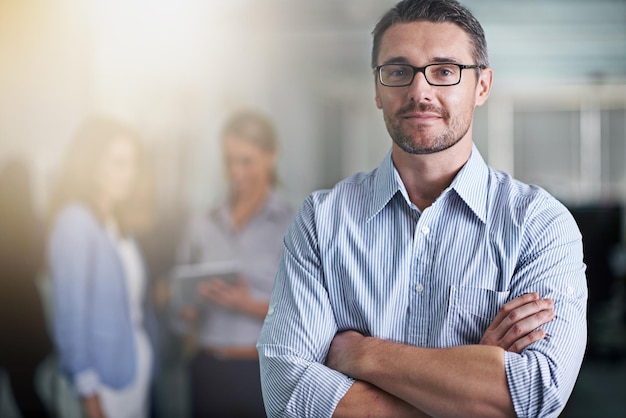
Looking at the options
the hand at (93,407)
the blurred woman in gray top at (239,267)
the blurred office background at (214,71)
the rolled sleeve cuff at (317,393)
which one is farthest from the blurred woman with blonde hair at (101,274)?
the rolled sleeve cuff at (317,393)

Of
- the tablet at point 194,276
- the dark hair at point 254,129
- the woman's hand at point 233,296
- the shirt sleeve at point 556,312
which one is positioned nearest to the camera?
the shirt sleeve at point 556,312

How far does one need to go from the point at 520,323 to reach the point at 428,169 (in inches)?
13.1

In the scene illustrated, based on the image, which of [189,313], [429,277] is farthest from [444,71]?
[189,313]

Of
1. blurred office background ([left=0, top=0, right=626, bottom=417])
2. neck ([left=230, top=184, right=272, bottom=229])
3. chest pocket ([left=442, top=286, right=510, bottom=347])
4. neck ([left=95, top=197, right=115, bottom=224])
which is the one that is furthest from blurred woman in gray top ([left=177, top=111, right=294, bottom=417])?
chest pocket ([left=442, top=286, right=510, bottom=347])

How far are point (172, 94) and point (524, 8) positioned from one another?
1.99 meters

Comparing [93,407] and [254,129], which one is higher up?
[254,129]

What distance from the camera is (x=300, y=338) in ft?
4.29

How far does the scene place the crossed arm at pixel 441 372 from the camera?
118 centimetres

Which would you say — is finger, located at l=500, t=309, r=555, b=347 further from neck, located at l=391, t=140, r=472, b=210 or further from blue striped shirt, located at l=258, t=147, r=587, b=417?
neck, located at l=391, t=140, r=472, b=210

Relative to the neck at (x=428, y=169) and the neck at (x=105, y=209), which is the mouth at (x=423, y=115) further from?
the neck at (x=105, y=209)

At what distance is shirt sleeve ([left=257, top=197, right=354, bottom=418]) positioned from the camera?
1262 mm

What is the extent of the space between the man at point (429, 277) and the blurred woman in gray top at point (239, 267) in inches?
76.1

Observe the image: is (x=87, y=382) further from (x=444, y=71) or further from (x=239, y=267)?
(x=444, y=71)

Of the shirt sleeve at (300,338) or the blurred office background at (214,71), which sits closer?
the shirt sleeve at (300,338)
